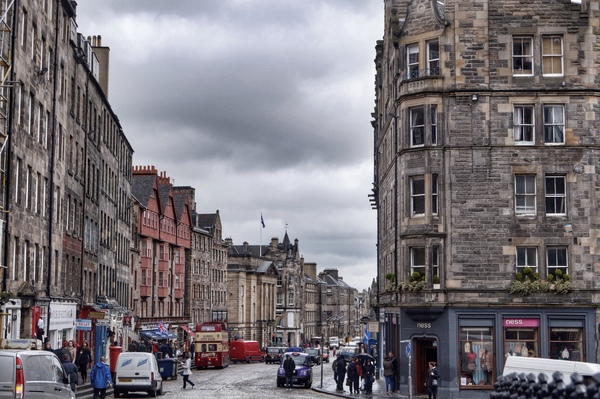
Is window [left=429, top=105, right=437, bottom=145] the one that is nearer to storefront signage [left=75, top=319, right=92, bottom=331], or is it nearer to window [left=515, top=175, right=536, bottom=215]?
window [left=515, top=175, right=536, bottom=215]

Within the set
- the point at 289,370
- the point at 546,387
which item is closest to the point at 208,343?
the point at 289,370

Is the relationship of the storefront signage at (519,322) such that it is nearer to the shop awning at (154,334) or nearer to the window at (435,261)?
the window at (435,261)

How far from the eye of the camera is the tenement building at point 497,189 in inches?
1585

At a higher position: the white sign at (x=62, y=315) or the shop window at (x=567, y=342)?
the white sign at (x=62, y=315)

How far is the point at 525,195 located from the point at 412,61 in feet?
26.2

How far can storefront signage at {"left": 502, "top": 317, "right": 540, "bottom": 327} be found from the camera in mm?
40344

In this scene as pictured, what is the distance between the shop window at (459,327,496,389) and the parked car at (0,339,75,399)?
20971 mm

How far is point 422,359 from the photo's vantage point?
137 feet

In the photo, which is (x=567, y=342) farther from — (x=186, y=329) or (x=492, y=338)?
(x=186, y=329)

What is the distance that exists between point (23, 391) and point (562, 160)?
27955 millimetres

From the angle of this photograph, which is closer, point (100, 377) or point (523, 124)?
point (100, 377)

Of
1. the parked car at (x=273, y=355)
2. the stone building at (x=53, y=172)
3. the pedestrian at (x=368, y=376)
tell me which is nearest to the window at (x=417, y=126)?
the pedestrian at (x=368, y=376)

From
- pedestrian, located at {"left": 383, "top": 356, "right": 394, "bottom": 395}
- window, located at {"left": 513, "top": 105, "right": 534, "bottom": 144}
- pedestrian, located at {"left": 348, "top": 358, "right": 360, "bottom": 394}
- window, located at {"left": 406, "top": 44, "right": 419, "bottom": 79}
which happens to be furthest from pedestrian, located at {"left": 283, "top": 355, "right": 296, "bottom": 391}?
window, located at {"left": 513, "top": 105, "right": 534, "bottom": 144}

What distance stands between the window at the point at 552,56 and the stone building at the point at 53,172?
72.4 feet
